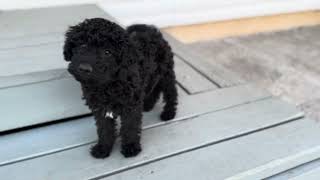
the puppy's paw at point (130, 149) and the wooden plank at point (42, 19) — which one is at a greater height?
the wooden plank at point (42, 19)

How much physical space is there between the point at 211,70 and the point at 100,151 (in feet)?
2.18

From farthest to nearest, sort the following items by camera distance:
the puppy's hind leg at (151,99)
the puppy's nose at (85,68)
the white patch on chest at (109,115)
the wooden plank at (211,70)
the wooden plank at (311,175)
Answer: the wooden plank at (211,70)
the puppy's hind leg at (151,99)
the wooden plank at (311,175)
the white patch on chest at (109,115)
the puppy's nose at (85,68)

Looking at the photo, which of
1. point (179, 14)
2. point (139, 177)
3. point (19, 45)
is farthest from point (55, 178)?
point (179, 14)

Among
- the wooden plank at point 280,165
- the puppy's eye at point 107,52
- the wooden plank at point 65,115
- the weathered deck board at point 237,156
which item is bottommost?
the wooden plank at point 280,165

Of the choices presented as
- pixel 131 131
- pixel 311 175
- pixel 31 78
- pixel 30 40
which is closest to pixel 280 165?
pixel 311 175

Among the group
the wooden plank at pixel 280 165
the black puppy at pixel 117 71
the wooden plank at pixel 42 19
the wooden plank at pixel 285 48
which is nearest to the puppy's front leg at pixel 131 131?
the black puppy at pixel 117 71

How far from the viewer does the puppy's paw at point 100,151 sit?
94 centimetres

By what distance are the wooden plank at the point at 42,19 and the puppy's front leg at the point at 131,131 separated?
632mm

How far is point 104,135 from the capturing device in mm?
932

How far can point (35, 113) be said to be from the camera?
1.06 m

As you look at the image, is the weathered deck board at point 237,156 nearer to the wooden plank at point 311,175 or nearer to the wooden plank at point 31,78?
the wooden plank at point 311,175

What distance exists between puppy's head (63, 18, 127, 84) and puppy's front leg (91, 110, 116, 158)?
0.50 feet

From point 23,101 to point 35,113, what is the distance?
5cm

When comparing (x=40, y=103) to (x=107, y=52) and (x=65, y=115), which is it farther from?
(x=107, y=52)
